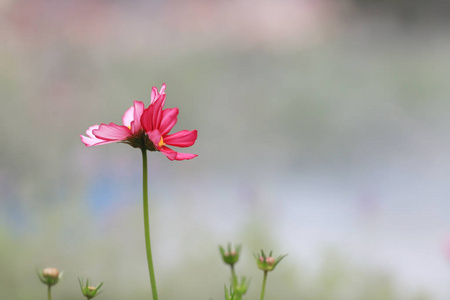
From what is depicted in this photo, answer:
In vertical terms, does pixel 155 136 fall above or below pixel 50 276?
above

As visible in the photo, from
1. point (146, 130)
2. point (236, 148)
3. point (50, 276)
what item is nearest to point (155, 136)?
point (146, 130)

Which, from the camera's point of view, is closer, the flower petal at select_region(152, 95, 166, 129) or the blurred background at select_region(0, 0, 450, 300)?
the flower petal at select_region(152, 95, 166, 129)

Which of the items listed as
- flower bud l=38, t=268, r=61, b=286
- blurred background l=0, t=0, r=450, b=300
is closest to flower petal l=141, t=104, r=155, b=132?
flower bud l=38, t=268, r=61, b=286

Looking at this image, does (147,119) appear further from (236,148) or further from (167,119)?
(236,148)

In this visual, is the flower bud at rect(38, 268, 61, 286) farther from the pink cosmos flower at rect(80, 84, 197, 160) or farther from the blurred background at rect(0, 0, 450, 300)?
the blurred background at rect(0, 0, 450, 300)

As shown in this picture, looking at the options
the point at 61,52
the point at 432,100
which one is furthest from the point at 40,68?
the point at 432,100

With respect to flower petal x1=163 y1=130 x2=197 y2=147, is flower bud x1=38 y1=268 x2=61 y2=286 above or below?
below
